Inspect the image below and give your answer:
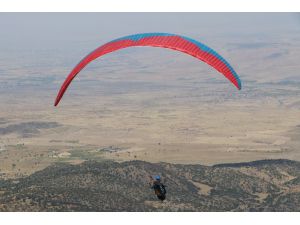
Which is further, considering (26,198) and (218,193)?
(218,193)

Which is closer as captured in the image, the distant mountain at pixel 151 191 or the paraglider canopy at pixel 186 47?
the paraglider canopy at pixel 186 47

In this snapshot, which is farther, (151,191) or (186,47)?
(151,191)

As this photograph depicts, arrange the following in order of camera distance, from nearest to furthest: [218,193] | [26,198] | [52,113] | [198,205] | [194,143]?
[26,198]
[198,205]
[218,193]
[194,143]
[52,113]

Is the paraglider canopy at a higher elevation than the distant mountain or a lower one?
higher

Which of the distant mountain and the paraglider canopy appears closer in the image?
the paraglider canopy

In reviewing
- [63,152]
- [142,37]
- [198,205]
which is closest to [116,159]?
[63,152]

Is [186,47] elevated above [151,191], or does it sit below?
above

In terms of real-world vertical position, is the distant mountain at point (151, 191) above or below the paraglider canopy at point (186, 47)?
below

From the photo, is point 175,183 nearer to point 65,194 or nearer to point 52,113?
point 65,194
